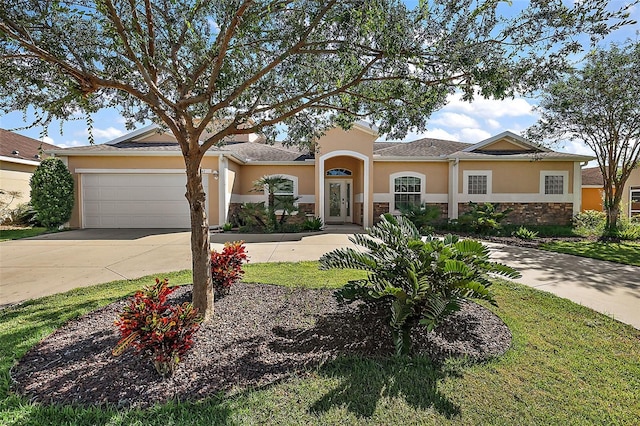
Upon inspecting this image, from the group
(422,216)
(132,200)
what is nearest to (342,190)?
(422,216)

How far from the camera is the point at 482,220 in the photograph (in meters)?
11.9

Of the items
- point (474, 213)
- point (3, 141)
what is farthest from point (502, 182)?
point (3, 141)

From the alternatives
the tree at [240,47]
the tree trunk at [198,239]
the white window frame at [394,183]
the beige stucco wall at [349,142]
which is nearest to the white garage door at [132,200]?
the beige stucco wall at [349,142]

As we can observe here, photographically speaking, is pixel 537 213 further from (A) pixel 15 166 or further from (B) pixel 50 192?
(A) pixel 15 166

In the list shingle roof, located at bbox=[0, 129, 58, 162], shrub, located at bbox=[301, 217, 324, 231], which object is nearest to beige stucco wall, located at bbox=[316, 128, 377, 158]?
shrub, located at bbox=[301, 217, 324, 231]

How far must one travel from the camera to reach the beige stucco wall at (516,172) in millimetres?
13875

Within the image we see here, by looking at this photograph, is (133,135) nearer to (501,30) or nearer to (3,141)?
(3,141)

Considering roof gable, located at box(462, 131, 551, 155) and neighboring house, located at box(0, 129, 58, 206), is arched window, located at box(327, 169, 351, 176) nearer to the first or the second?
roof gable, located at box(462, 131, 551, 155)

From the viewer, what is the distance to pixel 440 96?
4316mm

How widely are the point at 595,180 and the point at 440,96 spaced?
2642 centimetres

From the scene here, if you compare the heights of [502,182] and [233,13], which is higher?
[233,13]

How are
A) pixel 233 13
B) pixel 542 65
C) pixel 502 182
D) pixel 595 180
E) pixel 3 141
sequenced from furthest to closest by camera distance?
pixel 595 180 → pixel 3 141 → pixel 502 182 → pixel 542 65 → pixel 233 13

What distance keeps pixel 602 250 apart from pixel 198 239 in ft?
34.8

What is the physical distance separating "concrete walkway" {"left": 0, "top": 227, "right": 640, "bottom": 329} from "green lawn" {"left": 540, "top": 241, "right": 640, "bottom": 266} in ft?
1.99
